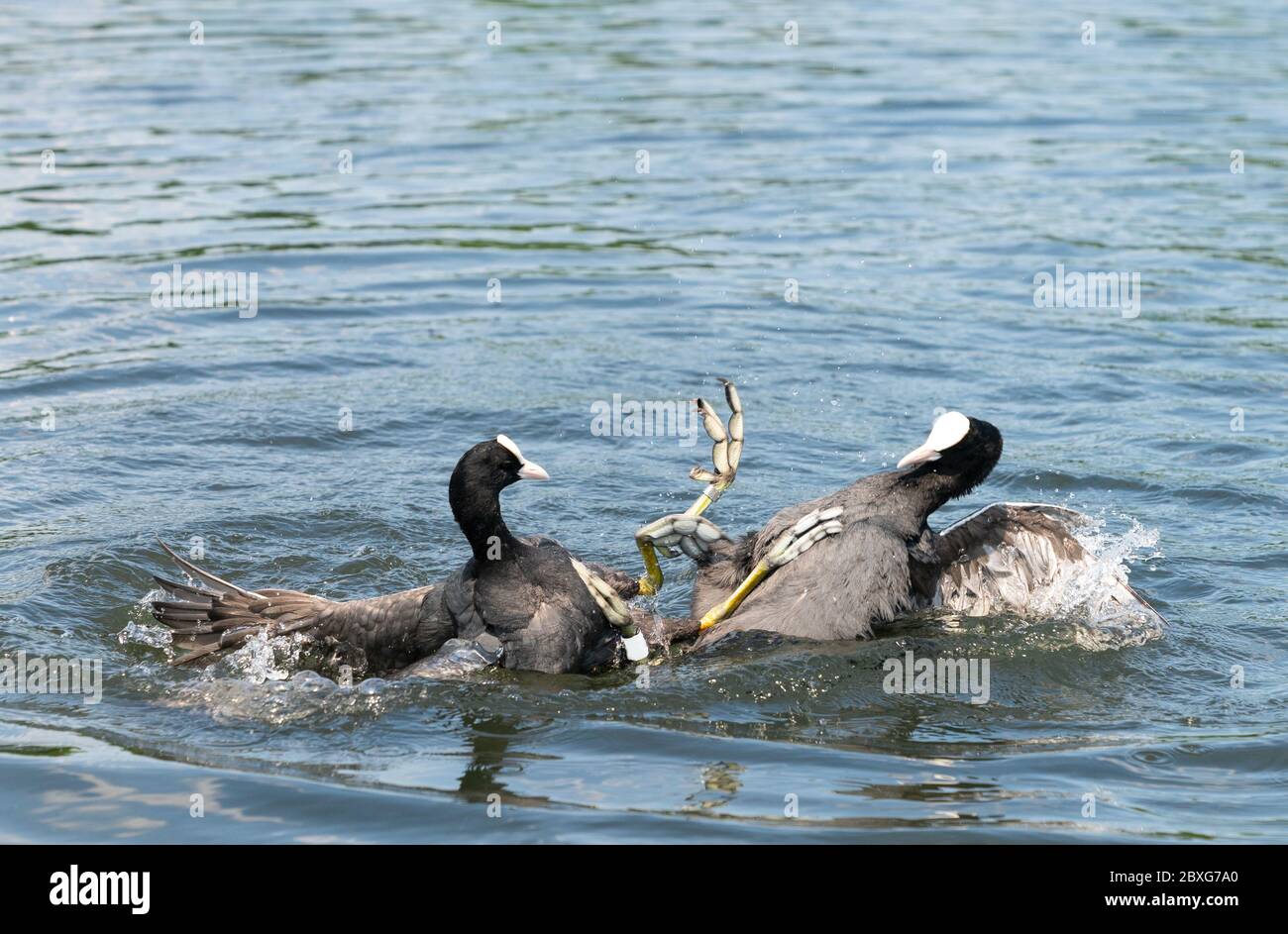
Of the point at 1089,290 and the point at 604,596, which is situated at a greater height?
the point at 1089,290

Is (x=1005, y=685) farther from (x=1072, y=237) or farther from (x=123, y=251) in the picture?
(x=123, y=251)

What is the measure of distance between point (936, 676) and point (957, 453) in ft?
3.04

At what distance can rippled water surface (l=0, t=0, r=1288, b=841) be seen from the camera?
553 cm

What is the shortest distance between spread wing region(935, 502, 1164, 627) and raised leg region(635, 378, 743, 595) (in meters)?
1.10

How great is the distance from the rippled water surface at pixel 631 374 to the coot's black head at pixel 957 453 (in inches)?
27.3

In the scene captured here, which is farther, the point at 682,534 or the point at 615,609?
the point at 682,534

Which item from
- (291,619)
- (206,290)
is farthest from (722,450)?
(206,290)

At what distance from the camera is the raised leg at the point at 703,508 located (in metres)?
6.46

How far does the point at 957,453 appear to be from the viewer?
6.54 meters
